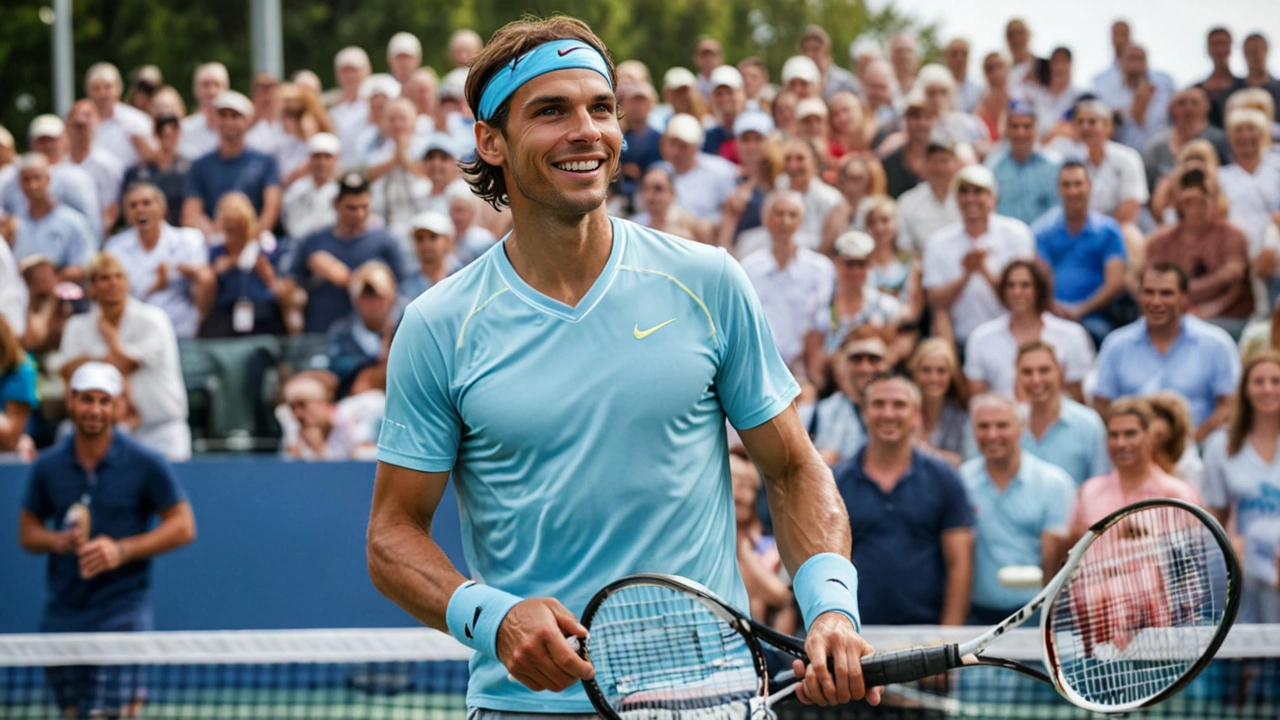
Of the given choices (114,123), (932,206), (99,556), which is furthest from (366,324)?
(114,123)

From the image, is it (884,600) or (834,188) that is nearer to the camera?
(884,600)

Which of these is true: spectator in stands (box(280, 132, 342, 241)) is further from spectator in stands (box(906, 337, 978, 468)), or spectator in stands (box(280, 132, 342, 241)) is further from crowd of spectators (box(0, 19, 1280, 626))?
spectator in stands (box(906, 337, 978, 468))

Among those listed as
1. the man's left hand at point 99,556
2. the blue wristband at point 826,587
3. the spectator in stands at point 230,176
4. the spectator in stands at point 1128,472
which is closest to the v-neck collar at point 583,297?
the blue wristband at point 826,587

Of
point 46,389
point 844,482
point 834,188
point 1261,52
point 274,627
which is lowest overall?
point 274,627

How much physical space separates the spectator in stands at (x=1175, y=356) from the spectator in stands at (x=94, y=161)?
719cm

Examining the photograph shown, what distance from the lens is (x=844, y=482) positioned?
7.68 metres

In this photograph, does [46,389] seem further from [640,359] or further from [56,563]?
[640,359]

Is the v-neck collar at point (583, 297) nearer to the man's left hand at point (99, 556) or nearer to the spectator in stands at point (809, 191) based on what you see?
the man's left hand at point (99, 556)

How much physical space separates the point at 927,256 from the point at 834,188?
1.10 meters

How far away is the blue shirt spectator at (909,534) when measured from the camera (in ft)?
24.7

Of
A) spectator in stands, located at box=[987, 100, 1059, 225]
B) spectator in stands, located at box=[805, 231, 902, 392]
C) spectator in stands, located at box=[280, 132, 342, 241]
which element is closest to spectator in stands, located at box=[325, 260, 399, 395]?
spectator in stands, located at box=[280, 132, 342, 241]

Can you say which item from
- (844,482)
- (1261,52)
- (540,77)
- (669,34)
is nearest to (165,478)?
(844,482)

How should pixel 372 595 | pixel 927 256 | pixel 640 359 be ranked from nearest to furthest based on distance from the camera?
pixel 640 359 < pixel 372 595 < pixel 927 256

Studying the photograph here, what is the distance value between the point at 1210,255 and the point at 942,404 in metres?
2.04
